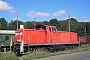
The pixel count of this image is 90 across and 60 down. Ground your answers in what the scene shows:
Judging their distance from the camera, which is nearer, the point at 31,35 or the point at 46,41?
the point at 31,35

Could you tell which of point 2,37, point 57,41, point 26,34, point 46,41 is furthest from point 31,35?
point 2,37

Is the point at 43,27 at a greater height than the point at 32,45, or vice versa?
the point at 43,27

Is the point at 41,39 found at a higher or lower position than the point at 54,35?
lower

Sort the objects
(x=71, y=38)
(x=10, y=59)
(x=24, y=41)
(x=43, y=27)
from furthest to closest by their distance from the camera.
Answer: (x=71, y=38), (x=43, y=27), (x=24, y=41), (x=10, y=59)

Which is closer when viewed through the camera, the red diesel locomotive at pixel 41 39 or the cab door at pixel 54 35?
the red diesel locomotive at pixel 41 39

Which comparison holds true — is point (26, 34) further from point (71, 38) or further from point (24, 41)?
point (71, 38)

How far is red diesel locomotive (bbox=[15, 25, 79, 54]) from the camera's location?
Answer: 21.8 m

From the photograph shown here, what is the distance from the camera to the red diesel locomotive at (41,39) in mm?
21750

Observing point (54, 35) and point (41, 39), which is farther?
point (54, 35)

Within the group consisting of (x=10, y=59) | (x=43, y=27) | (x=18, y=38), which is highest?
(x=43, y=27)

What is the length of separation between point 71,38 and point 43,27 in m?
7.51

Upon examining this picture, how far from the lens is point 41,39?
24.3 m

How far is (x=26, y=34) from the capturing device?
72.6 feet

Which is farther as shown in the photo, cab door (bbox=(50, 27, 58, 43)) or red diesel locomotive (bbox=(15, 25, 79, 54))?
cab door (bbox=(50, 27, 58, 43))
